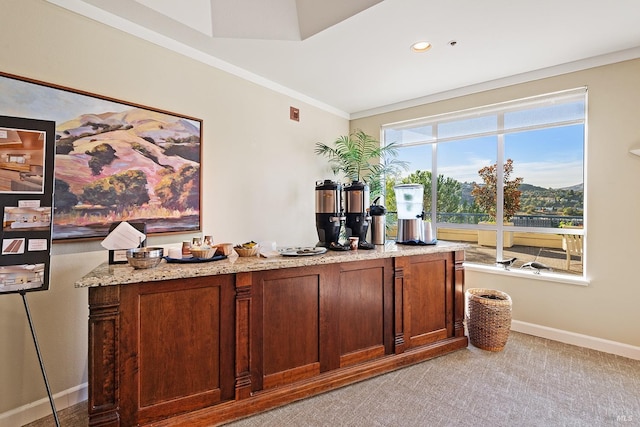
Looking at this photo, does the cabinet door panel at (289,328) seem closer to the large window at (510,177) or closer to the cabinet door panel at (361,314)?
the cabinet door panel at (361,314)

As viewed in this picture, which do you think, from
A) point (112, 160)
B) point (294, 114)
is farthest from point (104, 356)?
point (294, 114)

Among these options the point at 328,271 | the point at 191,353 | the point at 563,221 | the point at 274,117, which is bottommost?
the point at 191,353

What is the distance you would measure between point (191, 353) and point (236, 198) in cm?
177

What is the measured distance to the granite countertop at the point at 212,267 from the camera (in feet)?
5.27

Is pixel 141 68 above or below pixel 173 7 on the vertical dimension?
below

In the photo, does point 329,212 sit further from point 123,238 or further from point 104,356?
point 104,356

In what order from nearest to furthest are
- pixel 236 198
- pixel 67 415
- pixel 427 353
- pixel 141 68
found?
pixel 67 415
pixel 141 68
pixel 427 353
pixel 236 198

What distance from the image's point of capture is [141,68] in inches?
99.3

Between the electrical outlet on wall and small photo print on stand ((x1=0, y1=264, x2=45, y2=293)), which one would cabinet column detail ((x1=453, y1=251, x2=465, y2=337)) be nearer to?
the electrical outlet on wall

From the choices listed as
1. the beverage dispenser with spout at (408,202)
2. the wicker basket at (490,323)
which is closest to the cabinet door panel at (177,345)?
the beverage dispenser with spout at (408,202)

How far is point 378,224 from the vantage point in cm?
286

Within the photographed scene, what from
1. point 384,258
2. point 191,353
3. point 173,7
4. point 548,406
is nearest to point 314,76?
point 173,7

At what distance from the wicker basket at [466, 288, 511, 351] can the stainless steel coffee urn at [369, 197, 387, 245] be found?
117 centimetres

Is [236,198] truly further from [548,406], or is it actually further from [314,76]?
[548,406]
